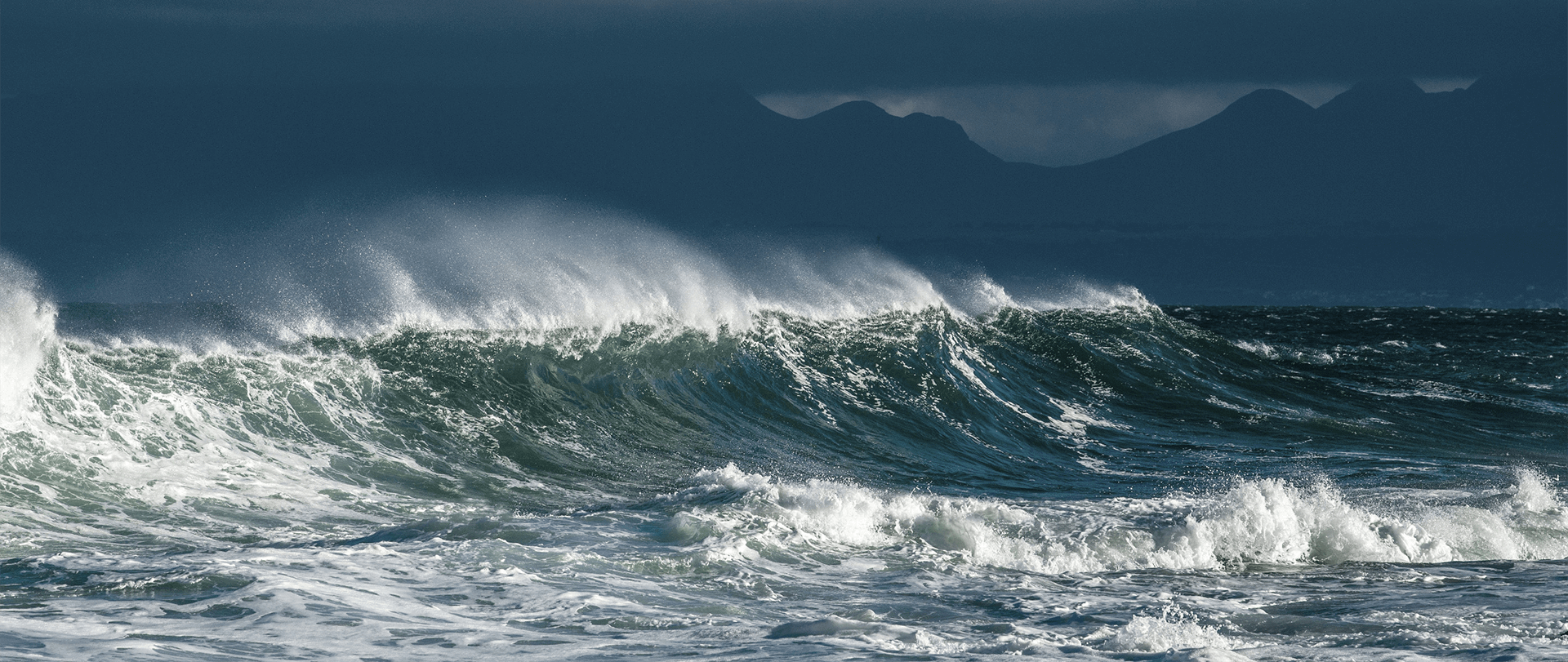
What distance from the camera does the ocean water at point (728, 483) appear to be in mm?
6441

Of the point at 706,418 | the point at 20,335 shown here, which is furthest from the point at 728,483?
the point at 20,335

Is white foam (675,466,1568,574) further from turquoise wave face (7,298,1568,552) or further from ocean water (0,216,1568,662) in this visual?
turquoise wave face (7,298,1568,552)

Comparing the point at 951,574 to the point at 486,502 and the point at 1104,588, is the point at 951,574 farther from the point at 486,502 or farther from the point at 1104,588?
the point at 486,502

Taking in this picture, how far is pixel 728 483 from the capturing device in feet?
32.0

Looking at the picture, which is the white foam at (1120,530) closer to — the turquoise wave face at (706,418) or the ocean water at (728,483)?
the ocean water at (728,483)

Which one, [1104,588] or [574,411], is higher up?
[574,411]

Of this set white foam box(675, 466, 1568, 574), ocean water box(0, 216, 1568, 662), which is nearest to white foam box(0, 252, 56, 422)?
ocean water box(0, 216, 1568, 662)

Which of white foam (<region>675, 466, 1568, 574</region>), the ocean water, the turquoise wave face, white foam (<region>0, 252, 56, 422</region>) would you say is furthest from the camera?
white foam (<region>0, 252, 56, 422</region>)

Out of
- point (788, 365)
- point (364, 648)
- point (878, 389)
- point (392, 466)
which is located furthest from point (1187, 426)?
point (364, 648)

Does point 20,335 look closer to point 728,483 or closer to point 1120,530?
point 728,483

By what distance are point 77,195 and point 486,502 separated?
7977 inches

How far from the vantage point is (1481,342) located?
1309 inches

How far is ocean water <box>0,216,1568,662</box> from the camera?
6.44 meters

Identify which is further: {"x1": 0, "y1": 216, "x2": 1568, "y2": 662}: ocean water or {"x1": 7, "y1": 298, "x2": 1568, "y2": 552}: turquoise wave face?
{"x1": 7, "y1": 298, "x2": 1568, "y2": 552}: turquoise wave face
